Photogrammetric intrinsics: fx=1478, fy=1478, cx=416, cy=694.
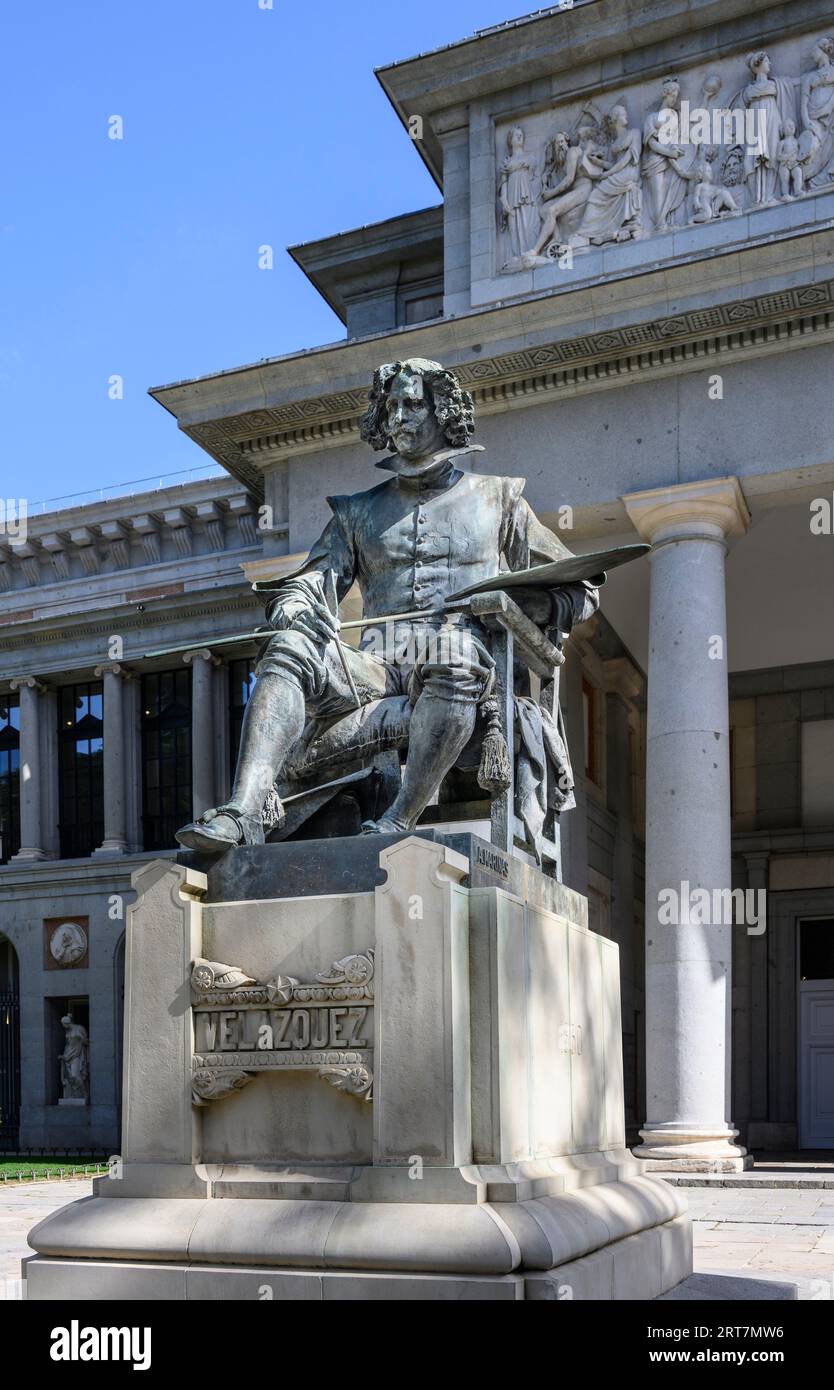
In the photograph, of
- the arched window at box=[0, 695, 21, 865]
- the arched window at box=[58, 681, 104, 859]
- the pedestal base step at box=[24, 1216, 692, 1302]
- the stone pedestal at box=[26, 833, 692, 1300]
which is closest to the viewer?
the pedestal base step at box=[24, 1216, 692, 1302]

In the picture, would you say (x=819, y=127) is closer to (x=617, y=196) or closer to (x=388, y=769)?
(x=617, y=196)

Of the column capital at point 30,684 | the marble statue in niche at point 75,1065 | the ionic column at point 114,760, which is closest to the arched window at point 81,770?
the column capital at point 30,684

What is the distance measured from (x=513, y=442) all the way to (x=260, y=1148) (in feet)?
49.7

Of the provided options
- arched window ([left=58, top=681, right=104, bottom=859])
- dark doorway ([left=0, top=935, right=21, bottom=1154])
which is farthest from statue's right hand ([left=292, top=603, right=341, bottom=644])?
dark doorway ([left=0, top=935, right=21, bottom=1154])

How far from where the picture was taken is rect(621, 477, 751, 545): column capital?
60.5 ft

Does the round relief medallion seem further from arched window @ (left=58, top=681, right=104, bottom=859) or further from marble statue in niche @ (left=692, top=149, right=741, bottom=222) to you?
marble statue in niche @ (left=692, top=149, right=741, bottom=222)

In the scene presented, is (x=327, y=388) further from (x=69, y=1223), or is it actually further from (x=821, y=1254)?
(x=69, y=1223)

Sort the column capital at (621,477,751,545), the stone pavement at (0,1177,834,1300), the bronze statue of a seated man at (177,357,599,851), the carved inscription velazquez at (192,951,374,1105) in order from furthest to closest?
1. the column capital at (621,477,751,545)
2. the stone pavement at (0,1177,834,1300)
3. the bronze statue of a seated man at (177,357,599,851)
4. the carved inscription velazquez at (192,951,374,1105)

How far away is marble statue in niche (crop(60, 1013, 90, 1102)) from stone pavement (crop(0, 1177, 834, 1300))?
1626cm

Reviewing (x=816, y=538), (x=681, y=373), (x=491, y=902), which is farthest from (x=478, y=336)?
(x=491, y=902)

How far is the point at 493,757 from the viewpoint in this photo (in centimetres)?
688

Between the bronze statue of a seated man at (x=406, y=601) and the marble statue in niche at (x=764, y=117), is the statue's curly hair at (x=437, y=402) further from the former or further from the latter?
the marble statue in niche at (x=764, y=117)

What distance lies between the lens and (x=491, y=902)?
6.11 meters

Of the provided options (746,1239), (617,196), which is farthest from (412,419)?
(617,196)
